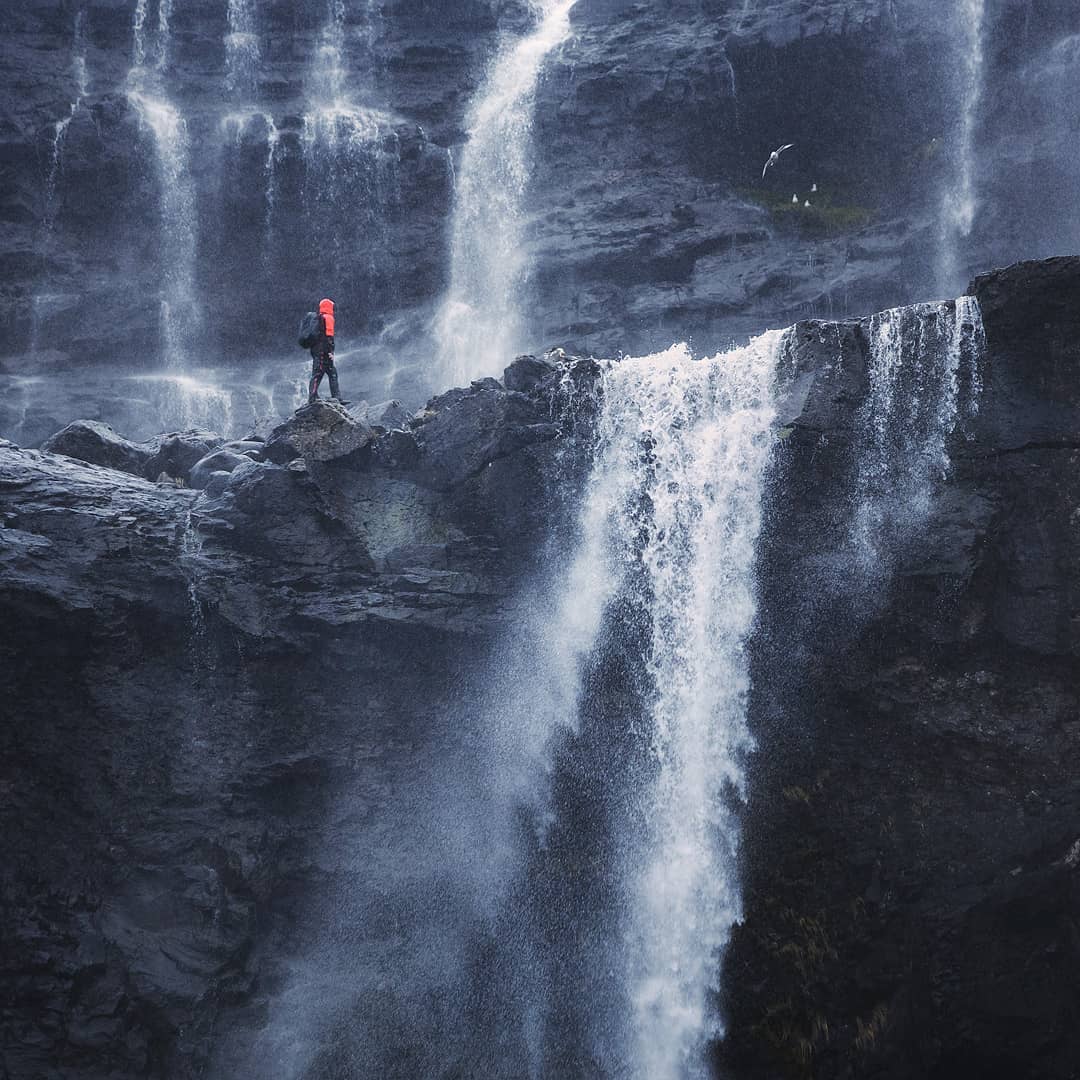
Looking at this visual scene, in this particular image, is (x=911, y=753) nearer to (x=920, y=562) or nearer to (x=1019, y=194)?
(x=920, y=562)

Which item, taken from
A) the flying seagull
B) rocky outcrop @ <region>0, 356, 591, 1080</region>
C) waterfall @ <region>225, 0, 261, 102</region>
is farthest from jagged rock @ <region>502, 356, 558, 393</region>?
waterfall @ <region>225, 0, 261, 102</region>

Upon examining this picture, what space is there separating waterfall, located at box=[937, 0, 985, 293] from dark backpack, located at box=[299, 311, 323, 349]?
1438cm

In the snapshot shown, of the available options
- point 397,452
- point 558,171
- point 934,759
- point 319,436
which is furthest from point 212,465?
point 558,171

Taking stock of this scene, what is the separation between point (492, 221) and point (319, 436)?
12319mm

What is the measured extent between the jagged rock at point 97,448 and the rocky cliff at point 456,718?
220 cm

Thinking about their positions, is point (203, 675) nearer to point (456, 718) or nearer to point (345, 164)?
point (456, 718)

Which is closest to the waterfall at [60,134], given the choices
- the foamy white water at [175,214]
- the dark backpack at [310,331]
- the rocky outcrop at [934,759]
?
the foamy white water at [175,214]

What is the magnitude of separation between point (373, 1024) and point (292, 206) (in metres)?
19.3

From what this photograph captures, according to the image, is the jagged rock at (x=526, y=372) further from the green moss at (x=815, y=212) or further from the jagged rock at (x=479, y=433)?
the green moss at (x=815, y=212)

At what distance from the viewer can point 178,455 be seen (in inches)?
644

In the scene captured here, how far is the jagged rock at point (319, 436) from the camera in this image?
1433cm

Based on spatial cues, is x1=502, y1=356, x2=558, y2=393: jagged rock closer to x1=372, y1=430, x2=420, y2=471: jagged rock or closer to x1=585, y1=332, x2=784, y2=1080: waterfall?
x1=585, y1=332, x2=784, y2=1080: waterfall

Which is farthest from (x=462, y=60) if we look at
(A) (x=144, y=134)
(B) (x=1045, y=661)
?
(B) (x=1045, y=661)

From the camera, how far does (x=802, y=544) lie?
13.2 m
